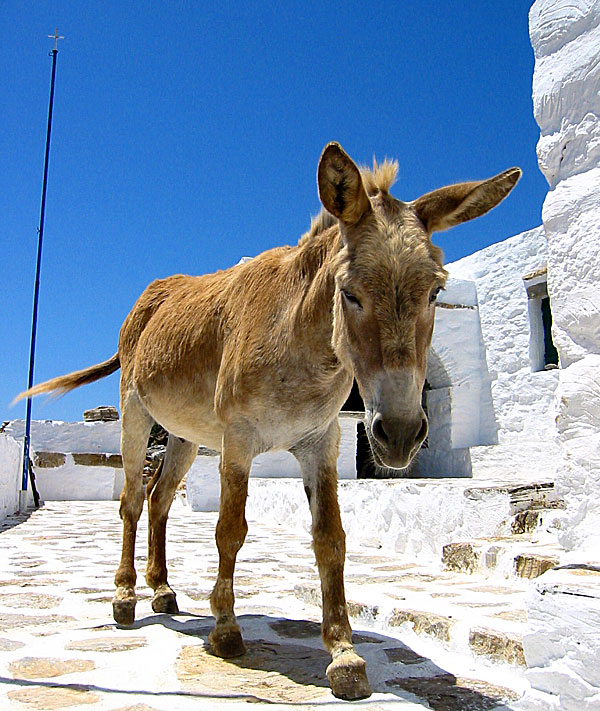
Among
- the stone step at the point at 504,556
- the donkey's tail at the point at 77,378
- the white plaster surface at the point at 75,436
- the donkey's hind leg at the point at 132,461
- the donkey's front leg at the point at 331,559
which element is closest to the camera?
the donkey's front leg at the point at 331,559

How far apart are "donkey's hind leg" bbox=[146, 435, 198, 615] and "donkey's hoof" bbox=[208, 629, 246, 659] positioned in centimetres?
98

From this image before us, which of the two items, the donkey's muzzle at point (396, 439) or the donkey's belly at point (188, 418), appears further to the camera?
the donkey's belly at point (188, 418)

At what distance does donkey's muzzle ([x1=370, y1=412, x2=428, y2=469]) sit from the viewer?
6.16 feet

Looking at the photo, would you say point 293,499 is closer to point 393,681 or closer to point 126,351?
point 126,351

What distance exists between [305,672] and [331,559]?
44 centimetres

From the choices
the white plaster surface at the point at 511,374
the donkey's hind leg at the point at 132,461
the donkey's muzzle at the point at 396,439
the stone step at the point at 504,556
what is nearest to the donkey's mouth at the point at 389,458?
the donkey's muzzle at the point at 396,439

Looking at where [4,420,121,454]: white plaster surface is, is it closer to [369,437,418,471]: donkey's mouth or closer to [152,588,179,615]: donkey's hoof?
[152,588,179,615]: donkey's hoof

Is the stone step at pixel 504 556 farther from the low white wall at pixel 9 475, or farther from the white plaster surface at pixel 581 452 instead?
the low white wall at pixel 9 475

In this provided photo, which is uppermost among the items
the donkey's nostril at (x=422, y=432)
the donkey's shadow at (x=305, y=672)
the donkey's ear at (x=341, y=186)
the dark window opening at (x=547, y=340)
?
the dark window opening at (x=547, y=340)

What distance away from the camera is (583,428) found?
236 cm

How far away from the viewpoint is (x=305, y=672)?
252 cm

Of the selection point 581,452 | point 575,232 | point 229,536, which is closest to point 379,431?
point 581,452

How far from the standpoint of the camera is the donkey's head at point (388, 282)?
1.91 metres

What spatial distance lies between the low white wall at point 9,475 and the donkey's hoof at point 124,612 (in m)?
6.07
